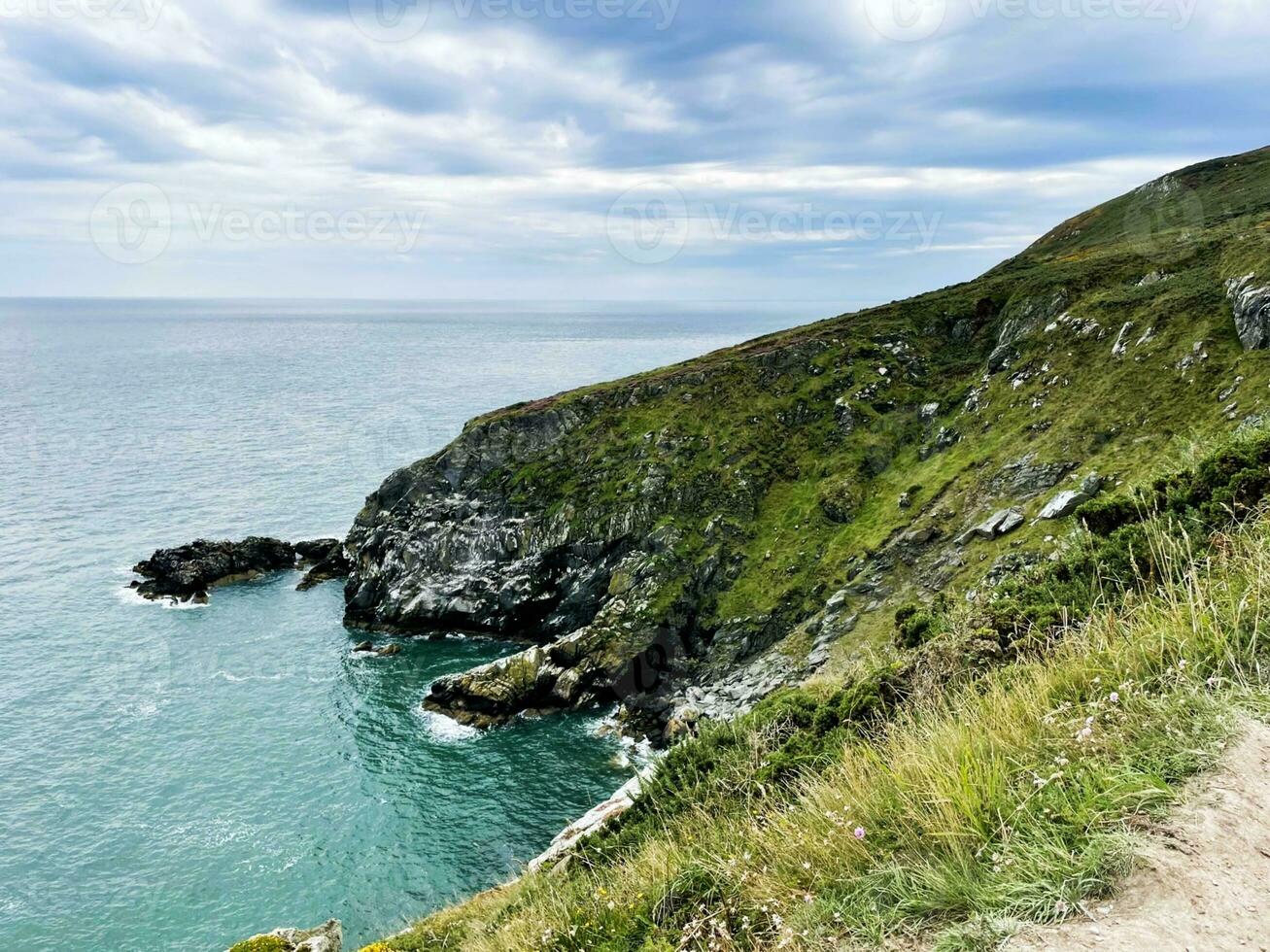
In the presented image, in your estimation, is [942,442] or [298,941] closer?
[298,941]

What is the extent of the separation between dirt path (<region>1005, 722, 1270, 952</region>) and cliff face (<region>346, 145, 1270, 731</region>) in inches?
1644

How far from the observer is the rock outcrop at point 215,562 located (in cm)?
7681

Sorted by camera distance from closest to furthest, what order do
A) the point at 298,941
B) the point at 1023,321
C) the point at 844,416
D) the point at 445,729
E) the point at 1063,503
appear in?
the point at 298,941 < the point at 1063,503 < the point at 445,729 < the point at 844,416 < the point at 1023,321

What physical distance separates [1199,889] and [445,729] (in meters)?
55.6

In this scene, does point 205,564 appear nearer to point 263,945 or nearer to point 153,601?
point 153,601

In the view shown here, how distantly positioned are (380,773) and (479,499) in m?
33.9

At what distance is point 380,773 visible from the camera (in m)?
49.2

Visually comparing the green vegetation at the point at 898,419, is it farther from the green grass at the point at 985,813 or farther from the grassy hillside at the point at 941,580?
the green grass at the point at 985,813

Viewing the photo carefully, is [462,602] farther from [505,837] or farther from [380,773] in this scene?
[505,837]

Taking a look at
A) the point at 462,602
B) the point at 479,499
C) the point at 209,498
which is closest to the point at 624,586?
the point at 462,602

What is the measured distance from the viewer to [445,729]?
54.7 meters

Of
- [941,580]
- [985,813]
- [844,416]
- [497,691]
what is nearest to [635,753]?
[497,691]

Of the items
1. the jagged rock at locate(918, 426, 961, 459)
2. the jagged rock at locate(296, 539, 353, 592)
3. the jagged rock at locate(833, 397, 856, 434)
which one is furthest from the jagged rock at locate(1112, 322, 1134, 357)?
the jagged rock at locate(296, 539, 353, 592)

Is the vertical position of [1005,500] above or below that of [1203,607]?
below
